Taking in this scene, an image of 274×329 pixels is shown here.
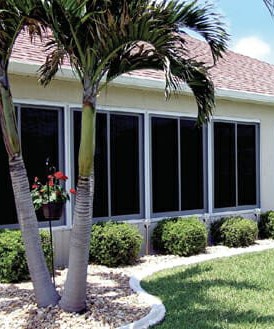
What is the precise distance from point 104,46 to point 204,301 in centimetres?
371

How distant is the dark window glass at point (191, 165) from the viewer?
38.4 feet

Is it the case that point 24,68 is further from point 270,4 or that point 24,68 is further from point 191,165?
point 191,165

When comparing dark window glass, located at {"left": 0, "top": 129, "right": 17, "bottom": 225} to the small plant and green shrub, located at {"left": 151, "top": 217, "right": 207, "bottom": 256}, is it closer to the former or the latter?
the small plant

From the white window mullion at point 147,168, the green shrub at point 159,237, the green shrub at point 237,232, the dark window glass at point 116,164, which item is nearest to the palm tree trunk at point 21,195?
the dark window glass at point 116,164

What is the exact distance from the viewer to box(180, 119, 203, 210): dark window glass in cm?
1172

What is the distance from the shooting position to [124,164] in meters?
10.6

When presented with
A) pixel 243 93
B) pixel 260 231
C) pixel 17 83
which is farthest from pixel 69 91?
pixel 260 231

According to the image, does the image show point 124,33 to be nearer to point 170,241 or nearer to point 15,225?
point 15,225

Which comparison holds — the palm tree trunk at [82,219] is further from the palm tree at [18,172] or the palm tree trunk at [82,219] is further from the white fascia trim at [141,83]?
the white fascia trim at [141,83]

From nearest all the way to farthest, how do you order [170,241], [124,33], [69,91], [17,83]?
1. [124,33]
2. [17,83]
3. [69,91]
4. [170,241]

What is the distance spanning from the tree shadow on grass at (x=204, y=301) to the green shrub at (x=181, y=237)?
4.64 feet

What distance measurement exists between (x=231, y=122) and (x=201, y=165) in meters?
1.53

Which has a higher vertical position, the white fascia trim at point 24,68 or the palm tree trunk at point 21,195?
Answer: the white fascia trim at point 24,68

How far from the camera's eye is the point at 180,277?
8.32 meters
